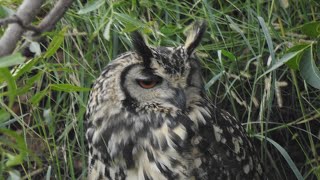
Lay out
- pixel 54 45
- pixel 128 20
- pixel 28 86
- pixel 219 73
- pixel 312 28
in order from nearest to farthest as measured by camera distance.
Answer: pixel 28 86, pixel 54 45, pixel 312 28, pixel 128 20, pixel 219 73

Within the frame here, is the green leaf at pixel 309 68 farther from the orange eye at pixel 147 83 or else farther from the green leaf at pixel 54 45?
the green leaf at pixel 54 45

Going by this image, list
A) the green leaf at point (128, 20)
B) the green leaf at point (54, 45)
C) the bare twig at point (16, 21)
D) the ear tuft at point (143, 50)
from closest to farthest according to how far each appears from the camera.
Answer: the bare twig at point (16, 21)
the green leaf at point (54, 45)
the ear tuft at point (143, 50)
the green leaf at point (128, 20)

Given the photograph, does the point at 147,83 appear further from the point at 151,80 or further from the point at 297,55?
the point at 297,55

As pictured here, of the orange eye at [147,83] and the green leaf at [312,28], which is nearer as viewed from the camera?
the green leaf at [312,28]

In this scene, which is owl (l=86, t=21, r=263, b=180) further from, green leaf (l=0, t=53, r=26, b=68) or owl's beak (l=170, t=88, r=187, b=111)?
green leaf (l=0, t=53, r=26, b=68)

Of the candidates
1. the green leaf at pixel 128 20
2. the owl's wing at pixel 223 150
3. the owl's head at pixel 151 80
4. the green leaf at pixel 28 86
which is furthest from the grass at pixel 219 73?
the green leaf at pixel 28 86

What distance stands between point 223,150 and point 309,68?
48 centimetres

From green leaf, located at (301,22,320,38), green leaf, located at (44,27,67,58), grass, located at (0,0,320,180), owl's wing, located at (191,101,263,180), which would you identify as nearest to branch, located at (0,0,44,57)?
green leaf, located at (44,27,67,58)

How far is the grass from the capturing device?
275cm

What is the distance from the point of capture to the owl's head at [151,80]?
218cm

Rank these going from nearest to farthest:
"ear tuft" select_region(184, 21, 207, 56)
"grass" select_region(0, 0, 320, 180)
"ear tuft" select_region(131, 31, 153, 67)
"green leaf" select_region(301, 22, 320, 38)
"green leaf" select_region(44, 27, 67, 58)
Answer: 1. "green leaf" select_region(44, 27, 67, 58)
2. "green leaf" select_region(301, 22, 320, 38)
3. "ear tuft" select_region(131, 31, 153, 67)
4. "ear tuft" select_region(184, 21, 207, 56)
5. "grass" select_region(0, 0, 320, 180)

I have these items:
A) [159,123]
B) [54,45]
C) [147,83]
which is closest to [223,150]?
[159,123]

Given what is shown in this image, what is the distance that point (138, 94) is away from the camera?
2.26 metres

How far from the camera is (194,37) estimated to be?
Result: 2342mm
